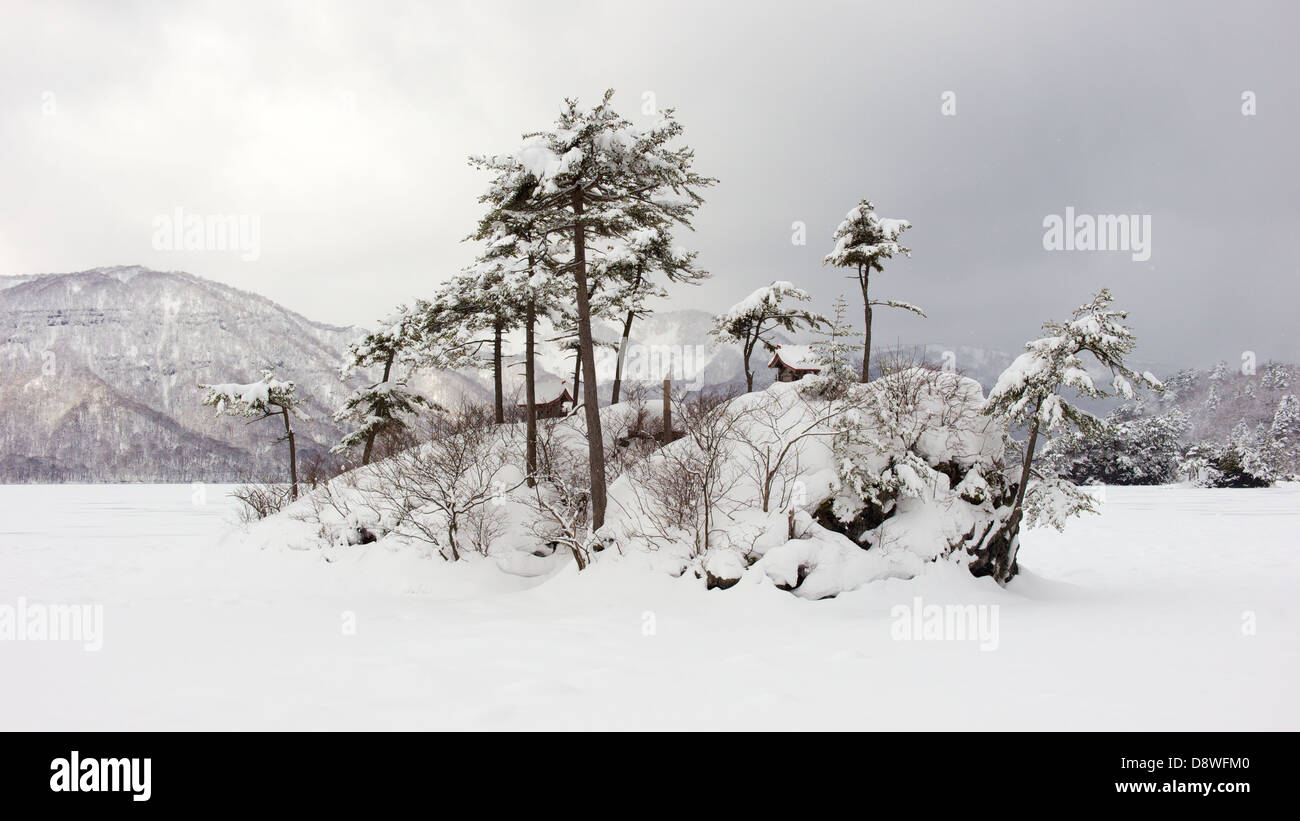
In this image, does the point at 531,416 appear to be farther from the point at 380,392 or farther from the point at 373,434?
the point at 373,434

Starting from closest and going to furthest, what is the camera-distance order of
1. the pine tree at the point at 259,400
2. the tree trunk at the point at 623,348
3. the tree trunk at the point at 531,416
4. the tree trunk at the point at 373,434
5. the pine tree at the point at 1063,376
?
1. the pine tree at the point at 1063,376
2. the tree trunk at the point at 531,416
3. the tree trunk at the point at 623,348
4. the tree trunk at the point at 373,434
5. the pine tree at the point at 259,400

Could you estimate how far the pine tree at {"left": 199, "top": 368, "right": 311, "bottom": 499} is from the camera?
29.0 meters

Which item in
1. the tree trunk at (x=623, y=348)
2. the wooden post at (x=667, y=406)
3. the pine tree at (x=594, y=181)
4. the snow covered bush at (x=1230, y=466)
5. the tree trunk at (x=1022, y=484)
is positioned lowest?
the snow covered bush at (x=1230, y=466)

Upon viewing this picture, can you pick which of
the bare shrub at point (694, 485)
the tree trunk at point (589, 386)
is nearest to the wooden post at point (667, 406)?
the bare shrub at point (694, 485)

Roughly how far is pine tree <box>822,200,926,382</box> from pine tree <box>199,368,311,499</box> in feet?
78.9

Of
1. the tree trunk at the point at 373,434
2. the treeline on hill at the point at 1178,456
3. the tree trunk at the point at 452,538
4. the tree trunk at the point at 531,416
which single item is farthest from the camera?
the treeline on hill at the point at 1178,456

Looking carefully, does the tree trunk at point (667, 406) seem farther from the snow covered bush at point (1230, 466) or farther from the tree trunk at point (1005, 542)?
the snow covered bush at point (1230, 466)

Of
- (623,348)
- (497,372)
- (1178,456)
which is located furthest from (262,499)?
(1178,456)

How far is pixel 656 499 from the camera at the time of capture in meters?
17.1

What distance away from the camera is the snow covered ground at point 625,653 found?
770 centimetres

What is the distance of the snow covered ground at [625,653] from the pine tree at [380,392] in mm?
8294
